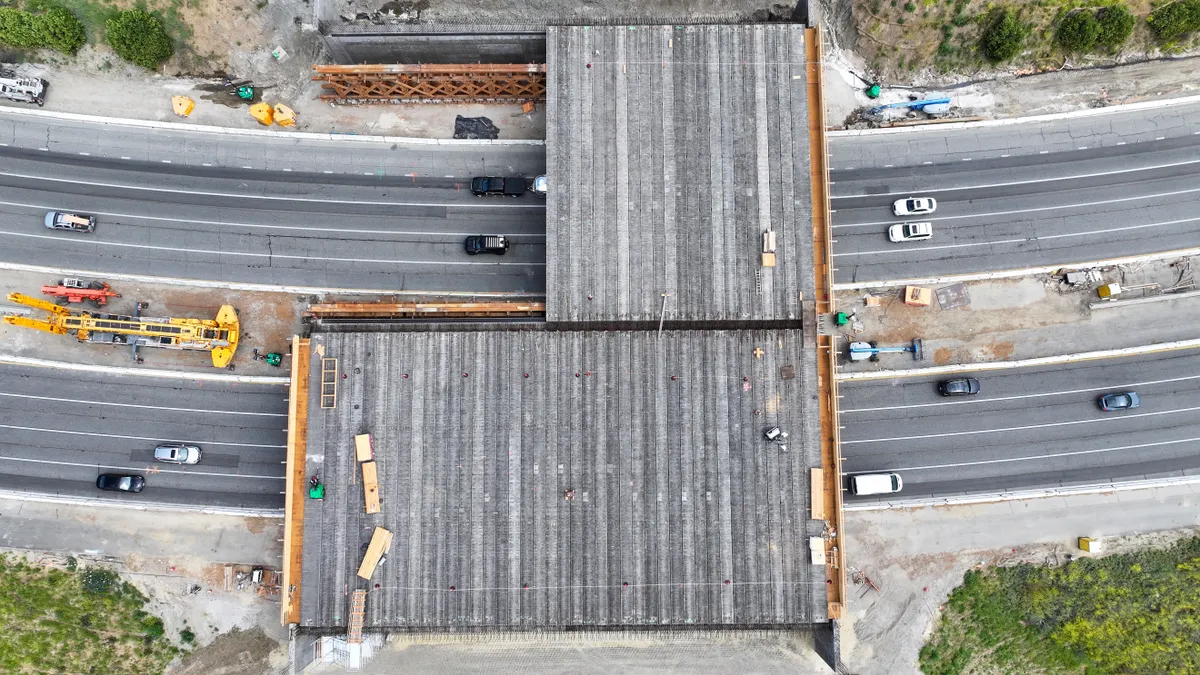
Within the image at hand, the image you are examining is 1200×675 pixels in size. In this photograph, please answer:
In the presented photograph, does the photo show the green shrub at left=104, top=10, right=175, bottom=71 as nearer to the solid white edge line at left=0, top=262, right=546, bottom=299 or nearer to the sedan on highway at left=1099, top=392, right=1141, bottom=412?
the solid white edge line at left=0, top=262, right=546, bottom=299

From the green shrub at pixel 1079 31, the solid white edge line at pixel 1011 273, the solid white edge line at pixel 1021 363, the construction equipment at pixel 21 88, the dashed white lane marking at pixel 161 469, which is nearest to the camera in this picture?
the dashed white lane marking at pixel 161 469

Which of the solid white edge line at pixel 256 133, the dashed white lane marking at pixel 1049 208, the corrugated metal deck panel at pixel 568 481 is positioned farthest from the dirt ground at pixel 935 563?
the solid white edge line at pixel 256 133

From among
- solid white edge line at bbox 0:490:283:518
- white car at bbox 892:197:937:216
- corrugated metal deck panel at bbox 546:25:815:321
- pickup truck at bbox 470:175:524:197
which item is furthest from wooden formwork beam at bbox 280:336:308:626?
white car at bbox 892:197:937:216

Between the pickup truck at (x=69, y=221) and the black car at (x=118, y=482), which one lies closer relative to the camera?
the black car at (x=118, y=482)

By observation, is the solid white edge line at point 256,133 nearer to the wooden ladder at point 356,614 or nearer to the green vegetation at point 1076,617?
the wooden ladder at point 356,614

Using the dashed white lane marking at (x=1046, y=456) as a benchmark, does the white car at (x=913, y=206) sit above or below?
above

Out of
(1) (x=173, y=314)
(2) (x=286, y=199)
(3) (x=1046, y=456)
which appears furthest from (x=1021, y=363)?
(1) (x=173, y=314)

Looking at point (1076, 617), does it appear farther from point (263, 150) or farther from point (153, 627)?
point (263, 150)
